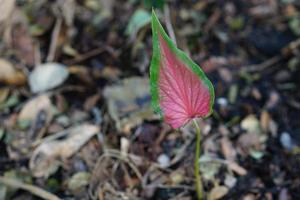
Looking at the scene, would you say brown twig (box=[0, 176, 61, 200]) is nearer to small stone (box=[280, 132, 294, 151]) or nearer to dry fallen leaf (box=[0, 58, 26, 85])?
dry fallen leaf (box=[0, 58, 26, 85])

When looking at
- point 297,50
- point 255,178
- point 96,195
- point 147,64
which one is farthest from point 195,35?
point 96,195

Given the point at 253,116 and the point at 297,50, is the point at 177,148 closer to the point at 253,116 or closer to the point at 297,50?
the point at 253,116

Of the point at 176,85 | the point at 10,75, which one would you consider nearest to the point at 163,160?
the point at 176,85

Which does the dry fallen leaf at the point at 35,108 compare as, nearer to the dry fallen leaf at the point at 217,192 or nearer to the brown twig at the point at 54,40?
the brown twig at the point at 54,40

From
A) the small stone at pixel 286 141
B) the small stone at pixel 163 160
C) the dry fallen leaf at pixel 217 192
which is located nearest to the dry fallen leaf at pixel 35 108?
the small stone at pixel 163 160

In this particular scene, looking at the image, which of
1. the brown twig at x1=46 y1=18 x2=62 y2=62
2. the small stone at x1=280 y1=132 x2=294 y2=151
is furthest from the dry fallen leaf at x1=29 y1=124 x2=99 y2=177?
the small stone at x1=280 y1=132 x2=294 y2=151

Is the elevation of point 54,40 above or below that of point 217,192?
above

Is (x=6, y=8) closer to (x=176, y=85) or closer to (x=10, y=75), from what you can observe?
(x=10, y=75)
